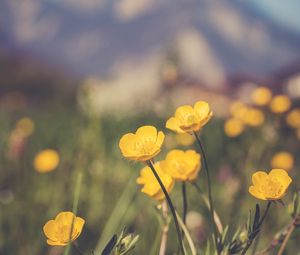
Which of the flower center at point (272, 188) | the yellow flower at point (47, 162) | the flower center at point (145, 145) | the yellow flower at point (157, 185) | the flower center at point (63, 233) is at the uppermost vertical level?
the yellow flower at point (47, 162)

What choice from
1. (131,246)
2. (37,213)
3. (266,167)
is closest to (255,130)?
(266,167)

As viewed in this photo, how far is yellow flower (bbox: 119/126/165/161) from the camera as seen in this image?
78 centimetres

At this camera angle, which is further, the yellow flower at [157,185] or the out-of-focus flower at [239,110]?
the out-of-focus flower at [239,110]

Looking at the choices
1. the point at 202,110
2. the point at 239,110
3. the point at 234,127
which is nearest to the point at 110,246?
the point at 202,110

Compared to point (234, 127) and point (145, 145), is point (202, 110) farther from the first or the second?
point (234, 127)

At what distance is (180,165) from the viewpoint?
883mm

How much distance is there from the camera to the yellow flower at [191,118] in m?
0.80

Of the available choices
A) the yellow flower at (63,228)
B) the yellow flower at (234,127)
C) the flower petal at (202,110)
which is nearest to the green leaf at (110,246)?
the yellow flower at (63,228)

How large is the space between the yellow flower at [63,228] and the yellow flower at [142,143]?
0.42 ft

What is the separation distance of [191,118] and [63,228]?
0.28m

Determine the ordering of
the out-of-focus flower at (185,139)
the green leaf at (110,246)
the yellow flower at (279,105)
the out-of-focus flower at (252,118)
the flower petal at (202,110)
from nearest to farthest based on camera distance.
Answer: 1. the green leaf at (110,246)
2. the flower petal at (202,110)
3. the yellow flower at (279,105)
4. the out-of-focus flower at (252,118)
5. the out-of-focus flower at (185,139)

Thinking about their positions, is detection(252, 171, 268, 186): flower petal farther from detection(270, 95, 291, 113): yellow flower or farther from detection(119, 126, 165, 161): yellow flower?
detection(270, 95, 291, 113): yellow flower

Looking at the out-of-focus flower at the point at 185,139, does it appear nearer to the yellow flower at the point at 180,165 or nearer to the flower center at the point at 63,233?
the yellow flower at the point at 180,165

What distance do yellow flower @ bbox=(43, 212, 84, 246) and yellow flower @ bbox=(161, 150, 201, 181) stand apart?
202mm
